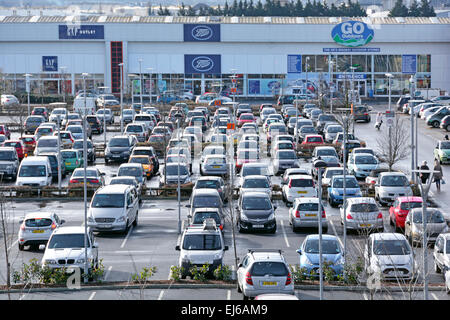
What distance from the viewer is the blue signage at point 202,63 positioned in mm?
99375

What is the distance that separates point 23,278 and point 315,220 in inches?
475

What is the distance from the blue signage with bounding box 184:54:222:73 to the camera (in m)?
99.4

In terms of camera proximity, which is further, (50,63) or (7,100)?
(50,63)

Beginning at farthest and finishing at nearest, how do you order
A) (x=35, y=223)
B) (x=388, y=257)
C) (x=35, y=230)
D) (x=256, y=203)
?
(x=256, y=203) < (x=35, y=223) < (x=35, y=230) < (x=388, y=257)

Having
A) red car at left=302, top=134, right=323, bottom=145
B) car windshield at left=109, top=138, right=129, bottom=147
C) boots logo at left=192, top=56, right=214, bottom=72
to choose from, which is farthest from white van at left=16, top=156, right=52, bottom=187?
boots logo at left=192, top=56, right=214, bottom=72

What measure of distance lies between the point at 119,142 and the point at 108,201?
19.3 meters

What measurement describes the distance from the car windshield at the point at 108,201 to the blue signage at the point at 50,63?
68.8 meters

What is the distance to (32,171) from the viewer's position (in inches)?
1666

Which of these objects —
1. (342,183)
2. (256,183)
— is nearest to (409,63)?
(342,183)

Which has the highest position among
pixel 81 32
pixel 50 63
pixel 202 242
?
pixel 81 32

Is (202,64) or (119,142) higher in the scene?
(202,64)

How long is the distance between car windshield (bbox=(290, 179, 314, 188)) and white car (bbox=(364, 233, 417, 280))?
11750 mm

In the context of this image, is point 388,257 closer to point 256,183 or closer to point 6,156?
point 256,183
